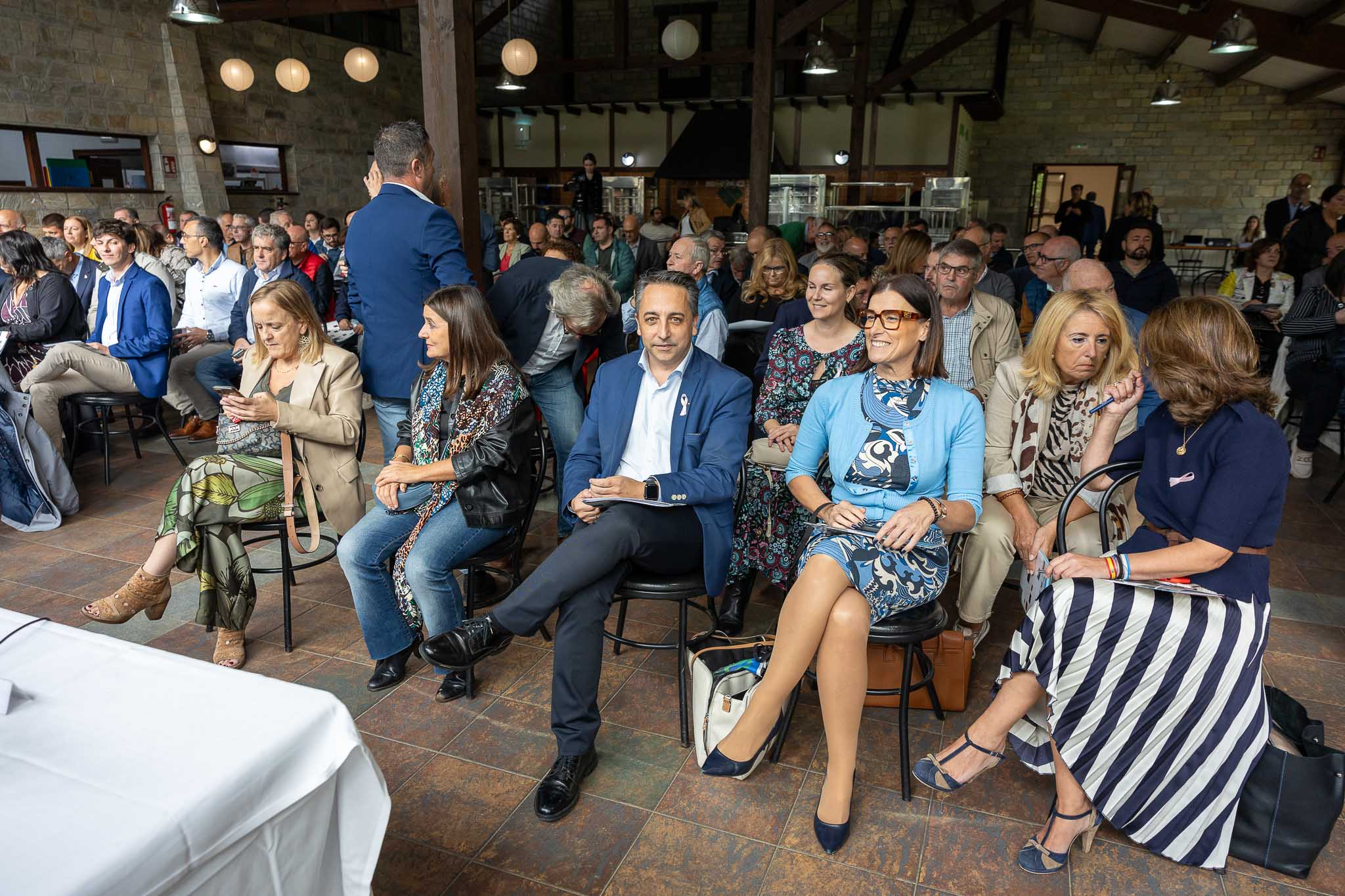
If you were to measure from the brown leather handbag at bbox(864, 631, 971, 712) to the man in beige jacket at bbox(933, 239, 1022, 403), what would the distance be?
123 cm

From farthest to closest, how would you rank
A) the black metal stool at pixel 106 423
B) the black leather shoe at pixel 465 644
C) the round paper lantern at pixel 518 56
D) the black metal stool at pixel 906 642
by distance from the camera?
the round paper lantern at pixel 518 56 → the black metal stool at pixel 106 423 → the black leather shoe at pixel 465 644 → the black metal stool at pixel 906 642

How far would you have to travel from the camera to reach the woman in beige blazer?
254 cm

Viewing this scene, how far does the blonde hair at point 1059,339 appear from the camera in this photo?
2412 mm

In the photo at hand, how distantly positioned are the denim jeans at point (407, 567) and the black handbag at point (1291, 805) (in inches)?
76.6

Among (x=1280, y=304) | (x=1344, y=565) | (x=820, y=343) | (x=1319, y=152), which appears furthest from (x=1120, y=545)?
(x=1319, y=152)

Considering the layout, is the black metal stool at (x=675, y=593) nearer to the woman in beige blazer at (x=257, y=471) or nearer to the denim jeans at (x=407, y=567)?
the denim jeans at (x=407, y=567)

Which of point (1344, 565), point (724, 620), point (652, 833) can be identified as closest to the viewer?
Result: point (652, 833)

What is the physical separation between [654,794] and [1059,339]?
5.60 ft

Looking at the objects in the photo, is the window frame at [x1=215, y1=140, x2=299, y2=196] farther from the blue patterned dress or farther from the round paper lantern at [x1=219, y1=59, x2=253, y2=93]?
the blue patterned dress

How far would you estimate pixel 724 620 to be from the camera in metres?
2.81

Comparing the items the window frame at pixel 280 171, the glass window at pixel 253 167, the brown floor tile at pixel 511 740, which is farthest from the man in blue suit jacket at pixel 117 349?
the glass window at pixel 253 167

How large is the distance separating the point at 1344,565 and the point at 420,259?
3902mm

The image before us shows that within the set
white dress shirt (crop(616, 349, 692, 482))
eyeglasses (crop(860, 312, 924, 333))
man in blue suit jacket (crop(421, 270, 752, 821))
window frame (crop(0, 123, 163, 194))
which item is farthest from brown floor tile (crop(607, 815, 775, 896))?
window frame (crop(0, 123, 163, 194))

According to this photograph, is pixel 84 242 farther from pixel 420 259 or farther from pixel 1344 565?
pixel 1344 565
